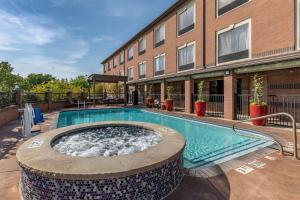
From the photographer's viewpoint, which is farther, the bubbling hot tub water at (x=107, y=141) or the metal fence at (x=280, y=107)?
the metal fence at (x=280, y=107)

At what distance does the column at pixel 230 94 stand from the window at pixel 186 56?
6.26 m

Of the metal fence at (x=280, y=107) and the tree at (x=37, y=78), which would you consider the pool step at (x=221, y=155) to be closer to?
the metal fence at (x=280, y=107)

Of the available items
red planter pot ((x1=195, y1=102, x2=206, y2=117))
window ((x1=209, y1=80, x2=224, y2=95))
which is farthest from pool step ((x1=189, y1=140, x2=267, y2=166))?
window ((x1=209, y1=80, x2=224, y2=95))

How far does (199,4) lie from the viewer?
658 inches

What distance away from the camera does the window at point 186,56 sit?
58.9ft

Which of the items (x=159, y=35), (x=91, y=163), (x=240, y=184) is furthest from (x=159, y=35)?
(x=91, y=163)

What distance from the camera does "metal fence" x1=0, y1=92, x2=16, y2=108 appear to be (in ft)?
38.4

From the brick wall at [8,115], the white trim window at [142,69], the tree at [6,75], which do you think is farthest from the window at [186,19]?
the tree at [6,75]

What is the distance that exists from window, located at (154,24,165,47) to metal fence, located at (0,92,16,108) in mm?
15969

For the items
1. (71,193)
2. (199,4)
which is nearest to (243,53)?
(199,4)

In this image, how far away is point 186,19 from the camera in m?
18.7

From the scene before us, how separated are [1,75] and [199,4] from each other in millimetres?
43942

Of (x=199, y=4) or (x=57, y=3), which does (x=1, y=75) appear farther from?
(x=199, y=4)

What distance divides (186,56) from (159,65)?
5.32 meters
